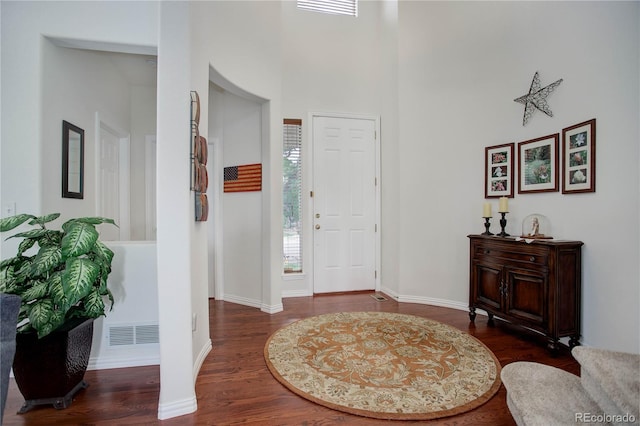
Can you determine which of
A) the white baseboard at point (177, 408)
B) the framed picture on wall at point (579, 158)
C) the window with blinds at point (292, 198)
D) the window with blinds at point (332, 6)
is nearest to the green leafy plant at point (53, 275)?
the white baseboard at point (177, 408)

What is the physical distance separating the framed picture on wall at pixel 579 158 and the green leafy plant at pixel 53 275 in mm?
3407

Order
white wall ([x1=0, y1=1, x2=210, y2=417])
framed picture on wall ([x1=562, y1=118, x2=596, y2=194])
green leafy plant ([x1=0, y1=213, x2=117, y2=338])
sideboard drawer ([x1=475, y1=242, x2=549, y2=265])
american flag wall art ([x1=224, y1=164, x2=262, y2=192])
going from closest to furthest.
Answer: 1. green leafy plant ([x1=0, y1=213, x2=117, y2=338])
2. white wall ([x1=0, y1=1, x2=210, y2=417])
3. framed picture on wall ([x1=562, y1=118, x2=596, y2=194])
4. sideboard drawer ([x1=475, y1=242, x2=549, y2=265])
5. american flag wall art ([x1=224, y1=164, x2=262, y2=192])

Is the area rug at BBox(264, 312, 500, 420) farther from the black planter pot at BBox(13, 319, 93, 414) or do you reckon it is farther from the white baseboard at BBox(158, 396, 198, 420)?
the black planter pot at BBox(13, 319, 93, 414)

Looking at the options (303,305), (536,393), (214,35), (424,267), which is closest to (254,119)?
(214,35)

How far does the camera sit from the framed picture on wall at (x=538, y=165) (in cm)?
262

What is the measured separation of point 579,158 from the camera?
2.42 metres

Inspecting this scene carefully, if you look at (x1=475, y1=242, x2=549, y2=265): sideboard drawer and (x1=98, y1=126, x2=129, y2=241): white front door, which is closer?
(x1=475, y1=242, x2=549, y2=265): sideboard drawer

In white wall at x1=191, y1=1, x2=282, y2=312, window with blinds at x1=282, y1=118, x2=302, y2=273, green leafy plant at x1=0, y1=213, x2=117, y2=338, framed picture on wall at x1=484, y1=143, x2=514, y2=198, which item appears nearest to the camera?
green leafy plant at x1=0, y1=213, x2=117, y2=338

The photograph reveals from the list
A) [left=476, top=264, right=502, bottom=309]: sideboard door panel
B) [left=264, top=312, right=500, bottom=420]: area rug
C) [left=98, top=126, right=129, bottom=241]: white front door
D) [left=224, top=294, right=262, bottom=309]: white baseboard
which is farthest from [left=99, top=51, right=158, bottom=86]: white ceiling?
[left=476, top=264, right=502, bottom=309]: sideboard door panel

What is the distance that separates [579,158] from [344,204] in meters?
2.47

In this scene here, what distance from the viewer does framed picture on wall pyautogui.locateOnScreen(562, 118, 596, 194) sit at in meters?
2.32

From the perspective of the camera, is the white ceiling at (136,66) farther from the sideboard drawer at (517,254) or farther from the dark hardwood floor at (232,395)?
the sideboard drawer at (517,254)

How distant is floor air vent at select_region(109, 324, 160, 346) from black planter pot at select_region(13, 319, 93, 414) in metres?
0.41

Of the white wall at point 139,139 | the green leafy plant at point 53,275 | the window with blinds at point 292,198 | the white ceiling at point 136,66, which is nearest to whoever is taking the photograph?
the green leafy plant at point 53,275
